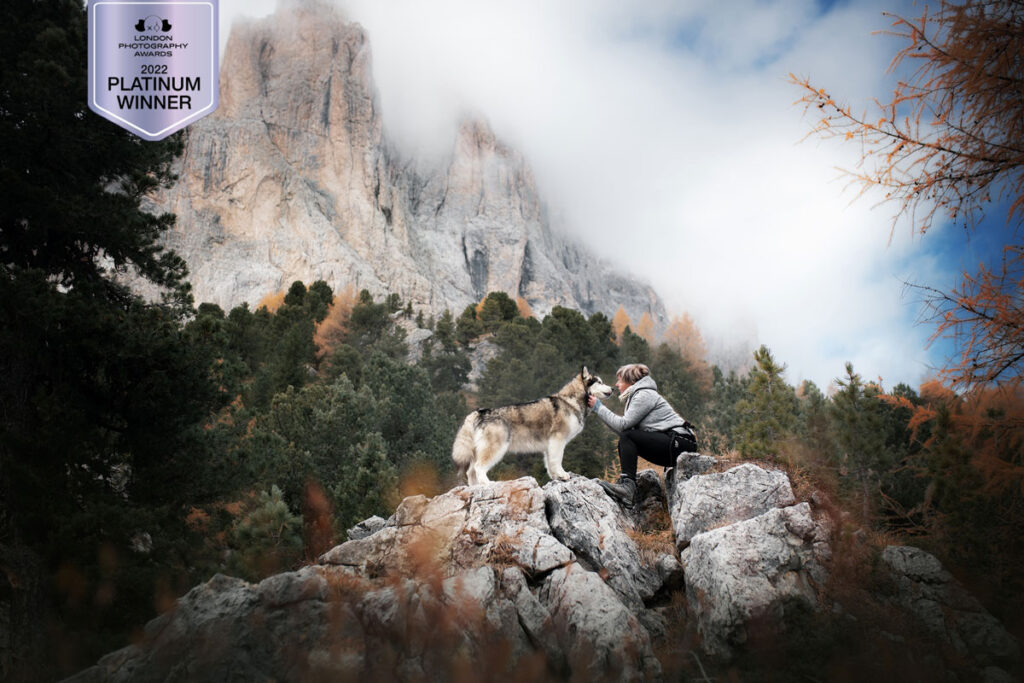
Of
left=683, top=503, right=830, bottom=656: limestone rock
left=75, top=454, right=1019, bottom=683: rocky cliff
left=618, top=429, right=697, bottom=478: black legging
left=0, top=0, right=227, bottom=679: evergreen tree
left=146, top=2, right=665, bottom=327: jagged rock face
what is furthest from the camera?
left=146, top=2, right=665, bottom=327: jagged rock face

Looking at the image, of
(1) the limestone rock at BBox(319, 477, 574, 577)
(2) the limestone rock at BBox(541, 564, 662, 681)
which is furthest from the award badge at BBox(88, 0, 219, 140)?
(2) the limestone rock at BBox(541, 564, 662, 681)

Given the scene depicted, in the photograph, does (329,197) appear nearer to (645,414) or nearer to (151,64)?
(151,64)

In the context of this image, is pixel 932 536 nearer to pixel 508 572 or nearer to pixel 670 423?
pixel 670 423

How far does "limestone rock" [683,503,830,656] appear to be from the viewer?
5246mm

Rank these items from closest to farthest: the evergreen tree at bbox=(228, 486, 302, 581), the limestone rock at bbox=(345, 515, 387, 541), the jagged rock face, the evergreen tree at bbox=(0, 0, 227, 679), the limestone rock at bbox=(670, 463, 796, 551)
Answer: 1. the limestone rock at bbox=(670, 463, 796, 551)
2. the evergreen tree at bbox=(0, 0, 227, 679)
3. the limestone rock at bbox=(345, 515, 387, 541)
4. the evergreen tree at bbox=(228, 486, 302, 581)
5. the jagged rock face

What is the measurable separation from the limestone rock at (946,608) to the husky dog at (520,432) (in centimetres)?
403

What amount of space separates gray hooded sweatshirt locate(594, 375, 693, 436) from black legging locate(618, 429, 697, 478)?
0.10m

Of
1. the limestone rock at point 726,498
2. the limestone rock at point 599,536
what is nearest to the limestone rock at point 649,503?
Result: the limestone rock at point 599,536

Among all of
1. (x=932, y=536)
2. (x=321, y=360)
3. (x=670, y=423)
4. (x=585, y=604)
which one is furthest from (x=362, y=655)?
(x=321, y=360)

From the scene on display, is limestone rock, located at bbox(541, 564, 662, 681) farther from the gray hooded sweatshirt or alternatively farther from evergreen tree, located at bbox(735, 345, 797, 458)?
evergreen tree, located at bbox(735, 345, 797, 458)

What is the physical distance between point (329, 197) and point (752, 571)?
305 ft

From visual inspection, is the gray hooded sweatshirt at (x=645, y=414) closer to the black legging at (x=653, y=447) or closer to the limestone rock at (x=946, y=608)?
the black legging at (x=653, y=447)

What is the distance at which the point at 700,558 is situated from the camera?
19.5ft

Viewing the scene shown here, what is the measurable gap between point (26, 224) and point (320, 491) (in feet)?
31.3
